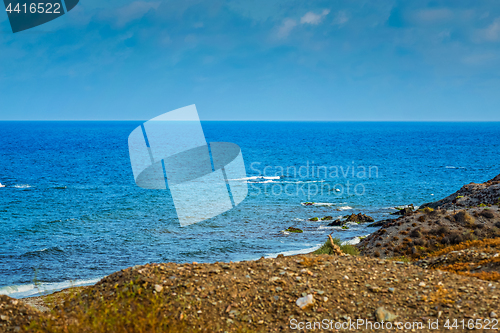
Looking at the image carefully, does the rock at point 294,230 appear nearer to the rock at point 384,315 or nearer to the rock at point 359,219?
the rock at point 359,219

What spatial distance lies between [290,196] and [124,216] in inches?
812

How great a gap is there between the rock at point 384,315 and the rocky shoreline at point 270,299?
0.08ft

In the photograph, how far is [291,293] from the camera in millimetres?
7965

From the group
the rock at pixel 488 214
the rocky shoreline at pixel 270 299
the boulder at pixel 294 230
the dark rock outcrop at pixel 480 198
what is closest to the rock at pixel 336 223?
the boulder at pixel 294 230

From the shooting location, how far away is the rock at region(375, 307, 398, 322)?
7.14 m

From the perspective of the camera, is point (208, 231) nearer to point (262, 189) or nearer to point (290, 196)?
point (290, 196)

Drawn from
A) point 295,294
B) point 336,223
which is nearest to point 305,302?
point 295,294

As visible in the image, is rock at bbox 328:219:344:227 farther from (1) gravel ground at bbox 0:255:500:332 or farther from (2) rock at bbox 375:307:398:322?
(2) rock at bbox 375:307:398:322

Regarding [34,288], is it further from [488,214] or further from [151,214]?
[488,214]

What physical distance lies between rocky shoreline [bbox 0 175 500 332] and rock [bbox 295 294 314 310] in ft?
0.07

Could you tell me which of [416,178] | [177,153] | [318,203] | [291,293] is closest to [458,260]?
[291,293]

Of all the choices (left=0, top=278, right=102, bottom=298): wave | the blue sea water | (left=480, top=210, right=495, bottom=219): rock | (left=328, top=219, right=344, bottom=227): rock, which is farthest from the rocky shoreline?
(left=328, top=219, right=344, bottom=227): rock

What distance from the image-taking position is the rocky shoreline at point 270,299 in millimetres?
6871

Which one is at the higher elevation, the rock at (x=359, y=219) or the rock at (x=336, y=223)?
the rock at (x=359, y=219)
